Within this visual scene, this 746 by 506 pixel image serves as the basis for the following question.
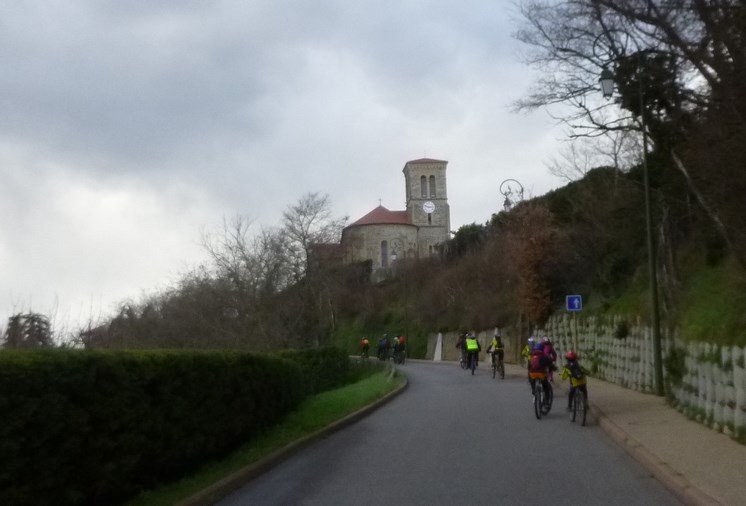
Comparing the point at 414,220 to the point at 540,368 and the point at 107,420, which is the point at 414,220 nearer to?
the point at 540,368

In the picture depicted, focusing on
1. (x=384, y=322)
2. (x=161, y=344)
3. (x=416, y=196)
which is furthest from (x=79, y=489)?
(x=416, y=196)

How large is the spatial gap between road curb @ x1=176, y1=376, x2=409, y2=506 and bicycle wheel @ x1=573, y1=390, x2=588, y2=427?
197 inches

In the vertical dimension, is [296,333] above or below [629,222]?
below

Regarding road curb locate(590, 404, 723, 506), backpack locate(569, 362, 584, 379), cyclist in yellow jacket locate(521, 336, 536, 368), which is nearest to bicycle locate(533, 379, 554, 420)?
cyclist in yellow jacket locate(521, 336, 536, 368)

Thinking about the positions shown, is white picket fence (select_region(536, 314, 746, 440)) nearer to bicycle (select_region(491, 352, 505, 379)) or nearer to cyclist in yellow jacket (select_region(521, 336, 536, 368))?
cyclist in yellow jacket (select_region(521, 336, 536, 368))

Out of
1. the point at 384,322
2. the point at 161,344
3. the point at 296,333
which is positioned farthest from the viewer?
the point at 384,322

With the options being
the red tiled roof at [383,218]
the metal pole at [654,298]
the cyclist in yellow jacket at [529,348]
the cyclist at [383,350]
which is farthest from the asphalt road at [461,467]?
the red tiled roof at [383,218]

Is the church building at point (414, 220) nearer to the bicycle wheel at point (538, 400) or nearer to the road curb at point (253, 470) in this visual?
the bicycle wheel at point (538, 400)

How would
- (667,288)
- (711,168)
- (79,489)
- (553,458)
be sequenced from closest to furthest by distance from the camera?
1. (79,489)
2. (553,458)
3. (711,168)
4. (667,288)

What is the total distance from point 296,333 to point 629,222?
610 inches

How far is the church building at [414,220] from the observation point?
114 meters

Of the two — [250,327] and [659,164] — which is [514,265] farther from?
[659,164]

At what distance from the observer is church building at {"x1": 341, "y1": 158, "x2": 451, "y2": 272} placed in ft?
373

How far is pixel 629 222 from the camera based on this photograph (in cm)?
3192
